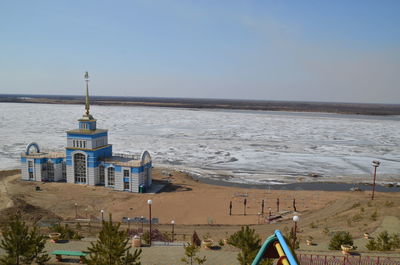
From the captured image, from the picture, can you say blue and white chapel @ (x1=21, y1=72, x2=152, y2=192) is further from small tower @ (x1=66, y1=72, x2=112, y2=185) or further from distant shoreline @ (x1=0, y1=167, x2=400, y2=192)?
distant shoreline @ (x1=0, y1=167, x2=400, y2=192)

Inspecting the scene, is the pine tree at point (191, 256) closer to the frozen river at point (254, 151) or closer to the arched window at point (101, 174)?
the arched window at point (101, 174)

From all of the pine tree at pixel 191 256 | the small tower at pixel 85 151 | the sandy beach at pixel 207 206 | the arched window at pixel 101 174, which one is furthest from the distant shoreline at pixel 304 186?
the pine tree at pixel 191 256

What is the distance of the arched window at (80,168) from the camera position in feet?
109

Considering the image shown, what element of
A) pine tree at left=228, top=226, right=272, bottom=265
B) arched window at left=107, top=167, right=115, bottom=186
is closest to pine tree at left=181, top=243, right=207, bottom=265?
pine tree at left=228, top=226, right=272, bottom=265

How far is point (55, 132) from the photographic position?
220 feet

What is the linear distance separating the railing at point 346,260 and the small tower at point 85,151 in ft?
78.4

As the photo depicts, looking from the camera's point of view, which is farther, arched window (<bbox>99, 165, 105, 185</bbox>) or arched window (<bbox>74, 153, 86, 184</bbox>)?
arched window (<bbox>99, 165, 105, 185</bbox>)

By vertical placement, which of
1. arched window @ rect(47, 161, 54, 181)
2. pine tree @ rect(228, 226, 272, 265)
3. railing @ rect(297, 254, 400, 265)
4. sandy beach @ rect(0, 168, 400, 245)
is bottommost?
sandy beach @ rect(0, 168, 400, 245)

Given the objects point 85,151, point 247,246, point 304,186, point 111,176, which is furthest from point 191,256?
point 304,186

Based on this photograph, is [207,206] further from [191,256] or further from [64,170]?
[64,170]

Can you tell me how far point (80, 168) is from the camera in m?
33.6

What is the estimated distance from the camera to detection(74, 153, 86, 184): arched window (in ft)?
109

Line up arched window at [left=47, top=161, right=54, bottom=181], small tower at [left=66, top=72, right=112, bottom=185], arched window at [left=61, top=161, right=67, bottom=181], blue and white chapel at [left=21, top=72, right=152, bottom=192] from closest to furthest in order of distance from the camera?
blue and white chapel at [left=21, top=72, right=152, bottom=192], small tower at [left=66, top=72, right=112, bottom=185], arched window at [left=47, top=161, right=54, bottom=181], arched window at [left=61, top=161, right=67, bottom=181]

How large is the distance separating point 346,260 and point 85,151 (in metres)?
25.8
